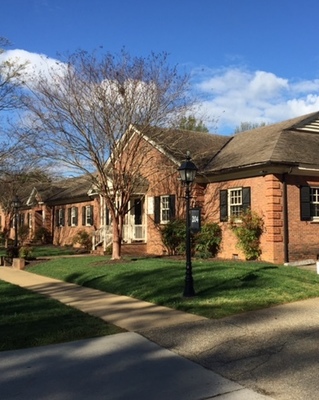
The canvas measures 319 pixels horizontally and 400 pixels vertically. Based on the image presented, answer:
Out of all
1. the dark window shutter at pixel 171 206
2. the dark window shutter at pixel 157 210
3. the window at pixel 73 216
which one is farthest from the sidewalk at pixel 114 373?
the window at pixel 73 216

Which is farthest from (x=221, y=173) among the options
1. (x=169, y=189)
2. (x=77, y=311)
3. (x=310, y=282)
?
(x=77, y=311)

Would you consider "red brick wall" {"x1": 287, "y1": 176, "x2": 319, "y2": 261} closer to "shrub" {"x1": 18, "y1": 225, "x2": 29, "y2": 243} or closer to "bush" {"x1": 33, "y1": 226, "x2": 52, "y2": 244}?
"bush" {"x1": 33, "y1": 226, "x2": 52, "y2": 244}

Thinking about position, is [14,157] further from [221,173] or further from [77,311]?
[77,311]

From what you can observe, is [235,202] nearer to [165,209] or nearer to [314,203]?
[314,203]

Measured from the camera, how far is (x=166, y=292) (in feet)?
34.8

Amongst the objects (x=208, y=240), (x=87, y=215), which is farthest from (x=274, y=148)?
(x=87, y=215)

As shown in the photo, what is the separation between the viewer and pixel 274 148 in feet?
57.9

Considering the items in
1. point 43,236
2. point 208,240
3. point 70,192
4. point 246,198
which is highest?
point 70,192

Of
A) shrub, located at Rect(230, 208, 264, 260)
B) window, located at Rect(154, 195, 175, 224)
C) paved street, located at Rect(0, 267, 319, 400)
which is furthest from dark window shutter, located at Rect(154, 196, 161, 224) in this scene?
paved street, located at Rect(0, 267, 319, 400)

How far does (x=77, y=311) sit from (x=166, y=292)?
2403 millimetres

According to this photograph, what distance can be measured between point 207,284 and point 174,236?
904 cm

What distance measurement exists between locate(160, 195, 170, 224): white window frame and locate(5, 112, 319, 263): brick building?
5 cm

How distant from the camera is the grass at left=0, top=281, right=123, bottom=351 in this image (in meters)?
6.90

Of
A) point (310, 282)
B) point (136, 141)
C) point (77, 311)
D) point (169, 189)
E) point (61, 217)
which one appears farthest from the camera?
point (61, 217)
